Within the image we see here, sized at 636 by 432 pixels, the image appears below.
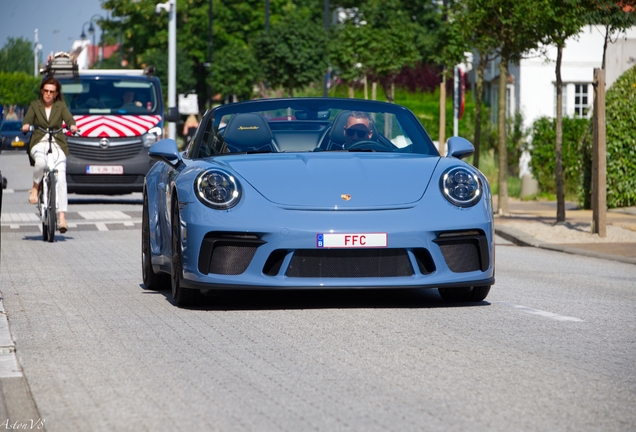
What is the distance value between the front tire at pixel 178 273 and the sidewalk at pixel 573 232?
244 inches

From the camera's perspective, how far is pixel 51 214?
14.8 meters

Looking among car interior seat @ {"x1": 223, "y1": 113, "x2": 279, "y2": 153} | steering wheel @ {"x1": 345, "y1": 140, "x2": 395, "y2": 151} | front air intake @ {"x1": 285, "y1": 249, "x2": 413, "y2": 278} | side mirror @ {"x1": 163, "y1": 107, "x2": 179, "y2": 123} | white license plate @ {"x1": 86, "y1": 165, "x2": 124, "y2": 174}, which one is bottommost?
front air intake @ {"x1": 285, "y1": 249, "x2": 413, "y2": 278}

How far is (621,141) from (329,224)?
1381 cm

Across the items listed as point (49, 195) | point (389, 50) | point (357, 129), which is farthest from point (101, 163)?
point (389, 50)

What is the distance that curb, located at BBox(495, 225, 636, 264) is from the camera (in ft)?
44.3

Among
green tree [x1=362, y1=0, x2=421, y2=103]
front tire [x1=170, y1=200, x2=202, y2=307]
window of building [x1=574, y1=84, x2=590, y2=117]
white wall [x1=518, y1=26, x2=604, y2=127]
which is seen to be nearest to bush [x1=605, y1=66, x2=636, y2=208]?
front tire [x1=170, y1=200, x2=202, y2=307]

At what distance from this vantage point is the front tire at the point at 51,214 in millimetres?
14711

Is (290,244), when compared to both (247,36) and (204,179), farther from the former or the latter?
(247,36)

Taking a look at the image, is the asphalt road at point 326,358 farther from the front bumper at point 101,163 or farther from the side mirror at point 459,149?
the front bumper at point 101,163

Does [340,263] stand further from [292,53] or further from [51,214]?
[292,53]

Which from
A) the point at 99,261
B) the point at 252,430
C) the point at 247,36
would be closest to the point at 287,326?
the point at 252,430

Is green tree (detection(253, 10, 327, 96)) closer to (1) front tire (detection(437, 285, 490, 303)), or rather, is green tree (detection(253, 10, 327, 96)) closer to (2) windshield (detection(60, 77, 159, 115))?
(2) windshield (detection(60, 77, 159, 115))

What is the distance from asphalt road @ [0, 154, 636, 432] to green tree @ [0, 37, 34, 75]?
135628mm

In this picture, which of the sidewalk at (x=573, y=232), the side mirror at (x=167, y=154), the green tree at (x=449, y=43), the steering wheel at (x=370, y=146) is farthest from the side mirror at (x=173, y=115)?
the steering wheel at (x=370, y=146)
